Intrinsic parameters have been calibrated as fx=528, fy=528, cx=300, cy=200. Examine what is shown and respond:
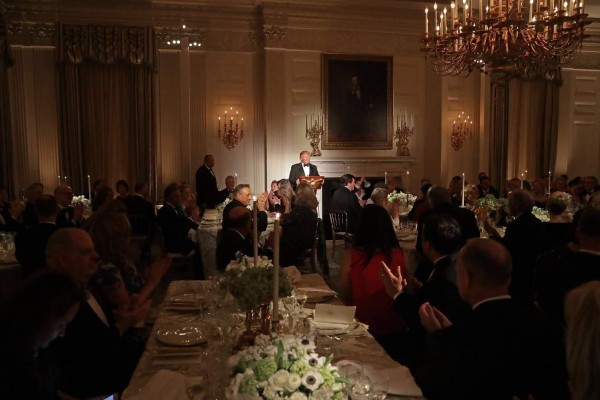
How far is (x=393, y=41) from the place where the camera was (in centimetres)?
1123

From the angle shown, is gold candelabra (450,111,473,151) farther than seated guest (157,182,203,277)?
Yes

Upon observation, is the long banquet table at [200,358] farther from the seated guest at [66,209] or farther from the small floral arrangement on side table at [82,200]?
the small floral arrangement on side table at [82,200]

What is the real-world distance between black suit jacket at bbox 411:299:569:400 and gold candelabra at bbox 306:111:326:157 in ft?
29.9

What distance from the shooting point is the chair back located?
8219 millimetres

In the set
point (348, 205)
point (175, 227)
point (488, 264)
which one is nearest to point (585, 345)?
point (488, 264)

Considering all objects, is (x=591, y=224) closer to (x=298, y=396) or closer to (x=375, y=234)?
(x=375, y=234)

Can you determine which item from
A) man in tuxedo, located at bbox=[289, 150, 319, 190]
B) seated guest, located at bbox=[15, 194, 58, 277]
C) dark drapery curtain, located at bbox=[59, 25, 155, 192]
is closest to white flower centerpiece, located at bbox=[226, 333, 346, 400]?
seated guest, located at bbox=[15, 194, 58, 277]

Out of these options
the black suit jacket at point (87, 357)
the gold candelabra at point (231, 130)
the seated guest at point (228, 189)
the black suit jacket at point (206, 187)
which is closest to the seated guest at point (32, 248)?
the black suit jacket at point (87, 357)

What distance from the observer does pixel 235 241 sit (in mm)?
4074

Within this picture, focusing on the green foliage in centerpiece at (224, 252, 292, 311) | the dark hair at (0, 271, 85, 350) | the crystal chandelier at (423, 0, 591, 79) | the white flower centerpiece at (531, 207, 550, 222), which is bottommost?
the white flower centerpiece at (531, 207, 550, 222)

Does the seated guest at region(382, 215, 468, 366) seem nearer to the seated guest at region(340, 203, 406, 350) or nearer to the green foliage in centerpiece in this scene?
the seated guest at region(340, 203, 406, 350)

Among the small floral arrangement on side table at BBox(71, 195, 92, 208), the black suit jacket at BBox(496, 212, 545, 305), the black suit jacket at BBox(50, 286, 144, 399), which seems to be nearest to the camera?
the black suit jacket at BBox(50, 286, 144, 399)

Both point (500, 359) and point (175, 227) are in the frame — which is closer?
point (500, 359)

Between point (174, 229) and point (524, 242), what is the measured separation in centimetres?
399
